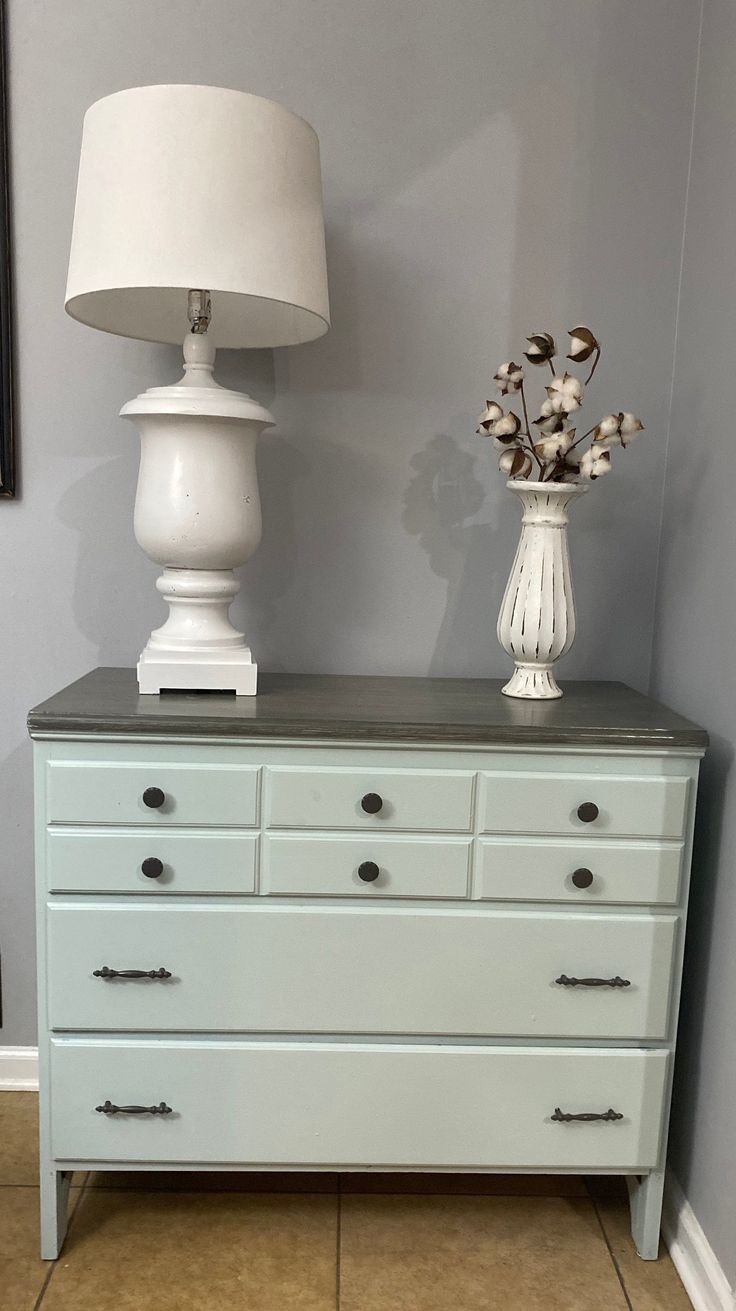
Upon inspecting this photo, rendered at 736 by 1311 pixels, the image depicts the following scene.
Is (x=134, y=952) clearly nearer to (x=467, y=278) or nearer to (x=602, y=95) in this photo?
(x=467, y=278)

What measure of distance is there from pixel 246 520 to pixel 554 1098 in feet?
3.46

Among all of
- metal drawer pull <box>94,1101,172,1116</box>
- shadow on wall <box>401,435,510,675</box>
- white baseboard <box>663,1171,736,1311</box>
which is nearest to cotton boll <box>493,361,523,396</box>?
shadow on wall <box>401,435,510,675</box>

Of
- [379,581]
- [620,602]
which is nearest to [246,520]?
[379,581]

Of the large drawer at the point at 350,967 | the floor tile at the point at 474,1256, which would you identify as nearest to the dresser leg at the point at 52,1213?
the large drawer at the point at 350,967

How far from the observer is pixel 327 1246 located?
158 cm

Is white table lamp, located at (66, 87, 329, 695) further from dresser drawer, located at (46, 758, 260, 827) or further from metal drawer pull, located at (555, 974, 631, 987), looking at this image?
metal drawer pull, located at (555, 974, 631, 987)

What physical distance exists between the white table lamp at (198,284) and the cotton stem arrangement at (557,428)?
325 millimetres

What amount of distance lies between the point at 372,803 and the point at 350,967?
265 mm

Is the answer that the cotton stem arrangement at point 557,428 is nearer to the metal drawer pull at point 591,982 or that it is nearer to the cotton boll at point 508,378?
the cotton boll at point 508,378

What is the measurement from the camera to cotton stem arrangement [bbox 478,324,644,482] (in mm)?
1539

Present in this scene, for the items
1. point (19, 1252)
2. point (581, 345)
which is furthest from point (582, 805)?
point (19, 1252)

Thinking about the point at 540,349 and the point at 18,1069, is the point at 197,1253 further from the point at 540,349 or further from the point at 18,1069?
the point at 540,349

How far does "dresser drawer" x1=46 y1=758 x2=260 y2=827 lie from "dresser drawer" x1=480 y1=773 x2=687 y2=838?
1.23ft

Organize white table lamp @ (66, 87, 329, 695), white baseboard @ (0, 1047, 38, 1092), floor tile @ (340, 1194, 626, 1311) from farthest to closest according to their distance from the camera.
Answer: white baseboard @ (0, 1047, 38, 1092) < floor tile @ (340, 1194, 626, 1311) < white table lamp @ (66, 87, 329, 695)
